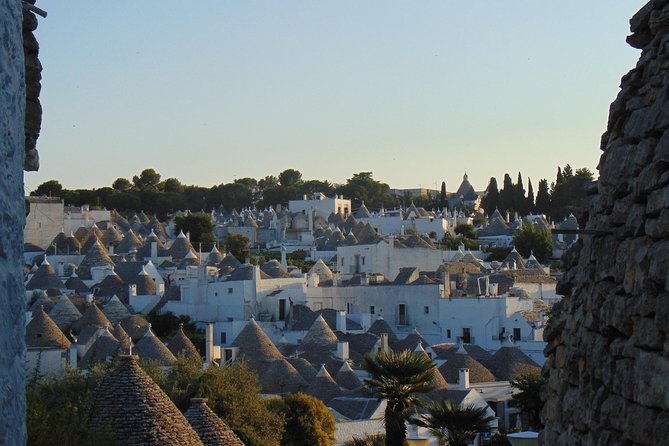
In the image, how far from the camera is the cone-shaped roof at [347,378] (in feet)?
131

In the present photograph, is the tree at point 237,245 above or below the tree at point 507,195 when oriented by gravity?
below

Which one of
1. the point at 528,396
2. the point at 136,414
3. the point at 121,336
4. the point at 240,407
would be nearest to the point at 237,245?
the point at 121,336

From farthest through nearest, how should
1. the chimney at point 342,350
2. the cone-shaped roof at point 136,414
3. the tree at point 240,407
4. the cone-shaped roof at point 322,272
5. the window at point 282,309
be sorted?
the cone-shaped roof at point 322,272 < the window at point 282,309 < the chimney at point 342,350 < the tree at point 240,407 < the cone-shaped roof at point 136,414

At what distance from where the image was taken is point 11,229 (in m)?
2.96

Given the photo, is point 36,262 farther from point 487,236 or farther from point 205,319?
point 487,236

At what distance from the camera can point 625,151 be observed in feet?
15.2

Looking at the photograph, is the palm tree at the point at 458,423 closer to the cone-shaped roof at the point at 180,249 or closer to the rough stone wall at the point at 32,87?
the rough stone wall at the point at 32,87

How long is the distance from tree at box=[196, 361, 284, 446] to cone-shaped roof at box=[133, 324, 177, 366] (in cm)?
932

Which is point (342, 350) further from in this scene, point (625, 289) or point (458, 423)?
point (625, 289)

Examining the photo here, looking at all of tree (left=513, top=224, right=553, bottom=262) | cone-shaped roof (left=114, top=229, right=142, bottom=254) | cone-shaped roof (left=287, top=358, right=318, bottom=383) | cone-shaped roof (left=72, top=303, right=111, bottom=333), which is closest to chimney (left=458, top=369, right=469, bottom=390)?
cone-shaped roof (left=287, top=358, right=318, bottom=383)

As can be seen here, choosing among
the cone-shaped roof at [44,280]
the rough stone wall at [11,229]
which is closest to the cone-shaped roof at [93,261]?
the cone-shaped roof at [44,280]

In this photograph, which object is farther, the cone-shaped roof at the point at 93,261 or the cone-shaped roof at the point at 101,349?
the cone-shaped roof at the point at 93,261

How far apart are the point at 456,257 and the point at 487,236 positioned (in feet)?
59.2

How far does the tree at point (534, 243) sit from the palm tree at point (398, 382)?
185 ft
